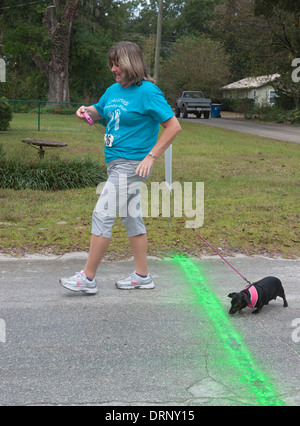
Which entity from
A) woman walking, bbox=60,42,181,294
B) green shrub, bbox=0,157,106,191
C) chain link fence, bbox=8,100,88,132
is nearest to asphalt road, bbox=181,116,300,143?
chain link fence, bbox=8,100,88,132

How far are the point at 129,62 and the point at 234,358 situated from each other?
224 centimetres

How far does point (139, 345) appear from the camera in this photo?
3412mm

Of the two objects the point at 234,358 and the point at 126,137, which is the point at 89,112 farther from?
the point at 234,358

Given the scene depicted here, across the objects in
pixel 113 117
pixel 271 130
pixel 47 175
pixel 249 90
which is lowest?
pixel 47 175

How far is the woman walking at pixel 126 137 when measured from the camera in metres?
3.98

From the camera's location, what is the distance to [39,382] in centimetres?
290

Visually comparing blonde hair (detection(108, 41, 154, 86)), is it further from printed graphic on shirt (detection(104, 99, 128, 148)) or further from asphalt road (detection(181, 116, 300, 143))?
asphalt road (detection(181, 116, 300, 143))

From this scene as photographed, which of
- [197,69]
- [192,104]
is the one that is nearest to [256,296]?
[192,104]

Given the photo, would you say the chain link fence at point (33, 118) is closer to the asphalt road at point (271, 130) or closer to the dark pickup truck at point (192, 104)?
the asphalt road at point (271, 130)

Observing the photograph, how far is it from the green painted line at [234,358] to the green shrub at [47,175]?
525 cm

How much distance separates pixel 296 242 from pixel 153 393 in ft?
12.3

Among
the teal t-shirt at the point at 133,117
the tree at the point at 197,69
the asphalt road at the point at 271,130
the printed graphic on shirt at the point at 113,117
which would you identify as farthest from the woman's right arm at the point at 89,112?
the tree at the point at 197,69
